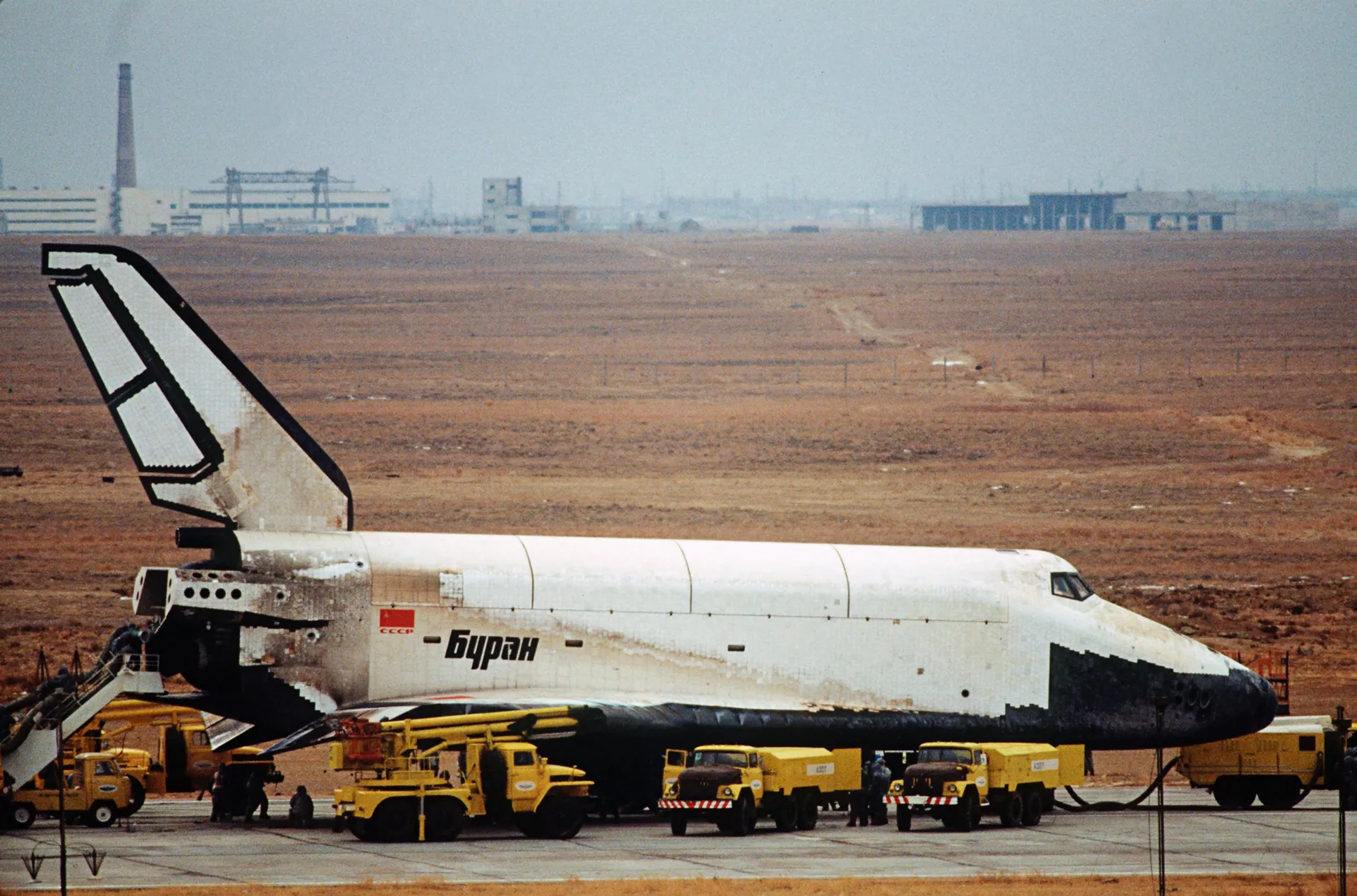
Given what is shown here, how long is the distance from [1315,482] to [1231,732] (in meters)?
37.9

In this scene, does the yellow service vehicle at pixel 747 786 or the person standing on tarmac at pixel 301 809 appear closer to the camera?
the yellow service vehicle at pixel 747 786

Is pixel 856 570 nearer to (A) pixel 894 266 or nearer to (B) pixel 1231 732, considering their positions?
(B) pixel 1231 732

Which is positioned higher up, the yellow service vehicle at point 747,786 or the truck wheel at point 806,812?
the yellow service vehicle at point 747,786

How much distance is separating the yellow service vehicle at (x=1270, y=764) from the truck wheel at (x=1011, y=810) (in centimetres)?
455

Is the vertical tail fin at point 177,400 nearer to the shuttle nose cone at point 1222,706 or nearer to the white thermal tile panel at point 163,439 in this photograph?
the white thermal tile panel at point 163,439

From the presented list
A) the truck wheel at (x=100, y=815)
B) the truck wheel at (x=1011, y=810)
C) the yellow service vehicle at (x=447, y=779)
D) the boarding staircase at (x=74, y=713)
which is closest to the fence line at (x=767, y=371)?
the truck wheel at (x=100, y=815)

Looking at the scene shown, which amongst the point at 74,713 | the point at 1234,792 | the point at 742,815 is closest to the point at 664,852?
the point at 742,815

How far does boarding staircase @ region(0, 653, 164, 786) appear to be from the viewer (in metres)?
27.2

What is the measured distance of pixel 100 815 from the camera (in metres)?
28.5

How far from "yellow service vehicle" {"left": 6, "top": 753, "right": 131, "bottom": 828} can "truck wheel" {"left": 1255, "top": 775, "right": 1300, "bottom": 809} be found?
18462mm

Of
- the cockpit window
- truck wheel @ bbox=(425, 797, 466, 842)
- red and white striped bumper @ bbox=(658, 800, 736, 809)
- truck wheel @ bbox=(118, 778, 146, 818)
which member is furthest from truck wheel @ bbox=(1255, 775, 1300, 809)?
truck wheel @ bbox=(118, 778, 146, 818)

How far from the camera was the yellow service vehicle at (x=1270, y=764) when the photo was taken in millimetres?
30844

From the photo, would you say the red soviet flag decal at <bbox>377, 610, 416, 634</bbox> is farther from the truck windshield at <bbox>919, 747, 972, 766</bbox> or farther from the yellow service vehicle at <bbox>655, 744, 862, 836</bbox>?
the truck windshield at <bbox>919, 747, 972, 766</bbox>

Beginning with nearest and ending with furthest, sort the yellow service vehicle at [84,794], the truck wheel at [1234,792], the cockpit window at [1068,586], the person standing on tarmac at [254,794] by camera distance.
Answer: the yellow service vehicle at [84,794], the person standing on tarmac at [254,794], the cockpit window at [1068,586], the truck wheel at [1234,792]
